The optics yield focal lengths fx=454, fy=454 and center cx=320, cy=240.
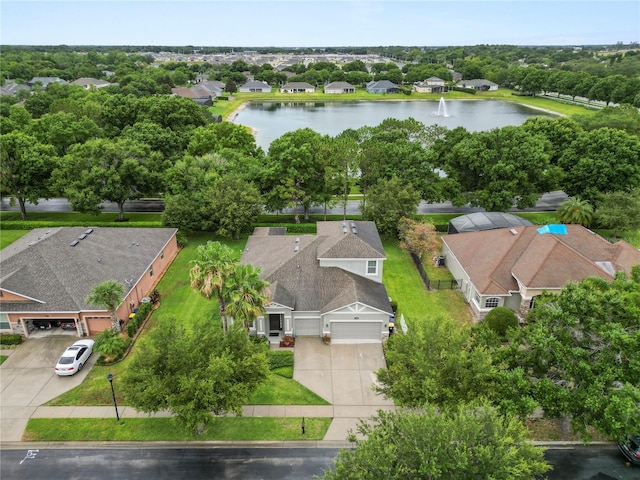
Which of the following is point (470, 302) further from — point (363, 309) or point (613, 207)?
point (613, 207)

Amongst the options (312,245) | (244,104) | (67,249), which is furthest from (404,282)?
(244,104)

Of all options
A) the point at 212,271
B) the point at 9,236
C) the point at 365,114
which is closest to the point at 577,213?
the point at 212,271

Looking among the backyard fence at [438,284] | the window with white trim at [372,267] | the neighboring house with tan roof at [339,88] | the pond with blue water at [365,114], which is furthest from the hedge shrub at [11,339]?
the neighboring house with tan roof at [339,88]

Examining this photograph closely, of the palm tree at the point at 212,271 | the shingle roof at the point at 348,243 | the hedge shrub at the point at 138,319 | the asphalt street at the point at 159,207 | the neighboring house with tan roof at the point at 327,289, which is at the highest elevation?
the palm tree at the point at 212,271

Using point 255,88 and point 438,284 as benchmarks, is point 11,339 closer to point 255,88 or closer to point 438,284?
point 438,284

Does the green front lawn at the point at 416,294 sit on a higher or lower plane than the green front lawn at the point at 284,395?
lower

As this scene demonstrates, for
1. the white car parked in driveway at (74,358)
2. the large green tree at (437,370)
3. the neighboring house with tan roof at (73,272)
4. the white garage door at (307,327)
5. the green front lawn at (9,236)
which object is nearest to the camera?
the large green tree at (437,370)

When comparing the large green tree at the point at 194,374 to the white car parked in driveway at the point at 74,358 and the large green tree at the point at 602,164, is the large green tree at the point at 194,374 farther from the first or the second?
the large green tree at the point at 602,164

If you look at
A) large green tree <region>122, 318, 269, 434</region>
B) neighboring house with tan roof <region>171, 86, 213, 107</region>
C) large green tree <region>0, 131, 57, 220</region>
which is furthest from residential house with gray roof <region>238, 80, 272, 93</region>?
large green tree <region>122, 318, 269, 434</region>
